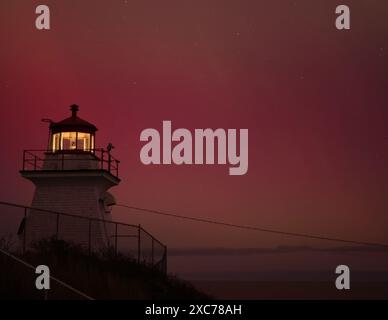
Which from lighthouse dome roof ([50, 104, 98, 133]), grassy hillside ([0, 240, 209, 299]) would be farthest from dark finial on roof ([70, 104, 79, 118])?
grassy hillside ([0, 240, 209, 299])

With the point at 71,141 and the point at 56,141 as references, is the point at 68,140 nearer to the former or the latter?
the point at 71,141

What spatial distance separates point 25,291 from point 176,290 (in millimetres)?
9414

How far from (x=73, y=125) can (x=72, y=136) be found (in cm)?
49

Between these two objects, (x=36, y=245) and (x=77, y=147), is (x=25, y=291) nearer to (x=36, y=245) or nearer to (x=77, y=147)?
(x=36, y=245)

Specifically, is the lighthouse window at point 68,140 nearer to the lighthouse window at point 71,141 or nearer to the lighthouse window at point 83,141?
the lighthouse window at point 71,141

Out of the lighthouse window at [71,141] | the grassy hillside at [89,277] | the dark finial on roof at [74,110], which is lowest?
the grassy hillside at [89,277]

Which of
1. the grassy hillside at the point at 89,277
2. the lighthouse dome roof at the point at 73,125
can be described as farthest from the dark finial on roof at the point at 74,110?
the grassy hillside at the point at 89,277

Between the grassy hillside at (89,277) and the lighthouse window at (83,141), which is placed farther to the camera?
the lighthouse window at (83,141)

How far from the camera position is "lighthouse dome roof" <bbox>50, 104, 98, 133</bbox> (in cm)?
3097

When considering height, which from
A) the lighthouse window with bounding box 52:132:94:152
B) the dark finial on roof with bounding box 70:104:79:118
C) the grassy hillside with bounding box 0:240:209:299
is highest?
the dark finial on roof with bounding box 70:104:79:118

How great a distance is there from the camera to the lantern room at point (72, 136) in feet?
102

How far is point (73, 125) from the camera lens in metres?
30.9

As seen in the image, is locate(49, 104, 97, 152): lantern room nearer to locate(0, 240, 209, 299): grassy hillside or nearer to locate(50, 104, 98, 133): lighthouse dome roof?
locate(50, 104, 98, 133): lighthouse dome roof
